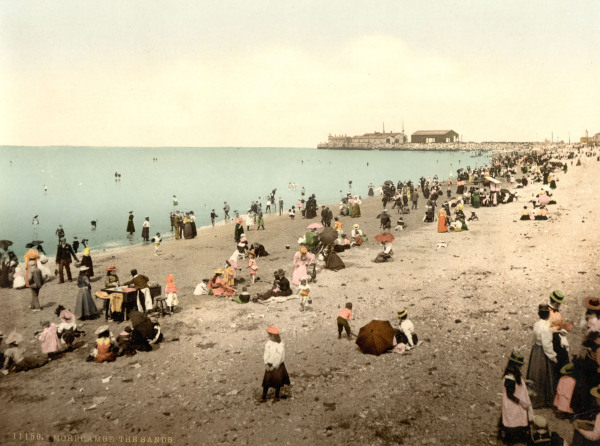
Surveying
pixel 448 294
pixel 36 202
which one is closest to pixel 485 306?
pixel 448 294

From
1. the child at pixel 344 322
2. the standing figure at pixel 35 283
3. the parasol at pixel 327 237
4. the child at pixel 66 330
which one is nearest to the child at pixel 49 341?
the child at pixel 66 330

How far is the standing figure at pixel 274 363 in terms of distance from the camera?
324 inches

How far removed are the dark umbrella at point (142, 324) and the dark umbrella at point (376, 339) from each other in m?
5.84

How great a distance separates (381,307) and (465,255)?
8.00 metres

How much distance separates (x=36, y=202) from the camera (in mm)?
58156

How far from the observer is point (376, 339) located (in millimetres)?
10562

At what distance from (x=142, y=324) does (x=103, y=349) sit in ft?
3.73

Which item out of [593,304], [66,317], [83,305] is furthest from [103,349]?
[593,304]

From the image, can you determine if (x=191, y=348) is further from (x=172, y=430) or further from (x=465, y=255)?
(x=465, y=255)

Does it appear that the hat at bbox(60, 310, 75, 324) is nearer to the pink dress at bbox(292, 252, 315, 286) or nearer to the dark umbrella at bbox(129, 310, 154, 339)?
the dark umbrella at bbox(129, 310, 154, 339)

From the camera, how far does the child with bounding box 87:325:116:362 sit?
35.0 feet

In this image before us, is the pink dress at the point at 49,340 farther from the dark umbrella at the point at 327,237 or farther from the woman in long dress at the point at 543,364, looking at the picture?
the dark umbrella at the point at 327,237

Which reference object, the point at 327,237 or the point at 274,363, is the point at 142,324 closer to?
the point at 274,363

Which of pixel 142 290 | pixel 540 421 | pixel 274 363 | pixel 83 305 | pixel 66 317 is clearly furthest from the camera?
pixel 142 290
